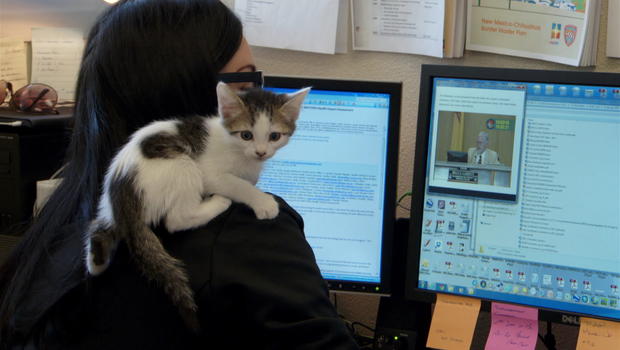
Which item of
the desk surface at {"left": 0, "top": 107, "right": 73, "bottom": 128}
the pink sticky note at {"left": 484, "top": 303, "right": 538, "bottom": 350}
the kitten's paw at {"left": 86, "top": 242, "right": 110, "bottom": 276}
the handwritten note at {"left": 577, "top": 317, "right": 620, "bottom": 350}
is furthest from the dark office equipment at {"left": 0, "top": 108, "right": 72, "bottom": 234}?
the handwritten note at {"left": 577, "top": 317, "right": 620, "bottom": 350}

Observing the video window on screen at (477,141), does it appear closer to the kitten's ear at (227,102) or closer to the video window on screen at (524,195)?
the video window on screen at (524,195)

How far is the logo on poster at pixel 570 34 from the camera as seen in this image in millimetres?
911

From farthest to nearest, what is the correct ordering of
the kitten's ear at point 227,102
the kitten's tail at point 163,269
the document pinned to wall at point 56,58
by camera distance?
the document pinned to wall at point 56,58, the kitten's ear at point 227,102, the kitten's tail at point 163,269

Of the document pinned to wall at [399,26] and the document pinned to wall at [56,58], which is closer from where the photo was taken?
the document pinned to wall at [399,26]

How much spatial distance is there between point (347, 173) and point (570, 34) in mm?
419

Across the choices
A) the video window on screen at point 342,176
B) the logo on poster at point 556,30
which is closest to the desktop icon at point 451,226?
the video window on screen at point 342,176

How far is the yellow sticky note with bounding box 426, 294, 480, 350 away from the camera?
0.85 m

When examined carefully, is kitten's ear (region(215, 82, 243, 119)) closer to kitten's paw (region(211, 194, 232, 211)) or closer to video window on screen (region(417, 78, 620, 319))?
kitten's paw (region(211, 194, 232, 211))

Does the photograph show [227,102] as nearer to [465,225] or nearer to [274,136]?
[274,136]

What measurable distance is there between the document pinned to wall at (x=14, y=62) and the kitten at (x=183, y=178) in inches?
32.3

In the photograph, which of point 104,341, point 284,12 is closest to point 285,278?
point 104,341

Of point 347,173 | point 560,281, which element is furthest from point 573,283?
point 347,173

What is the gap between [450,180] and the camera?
841mm

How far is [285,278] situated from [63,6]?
104cm
